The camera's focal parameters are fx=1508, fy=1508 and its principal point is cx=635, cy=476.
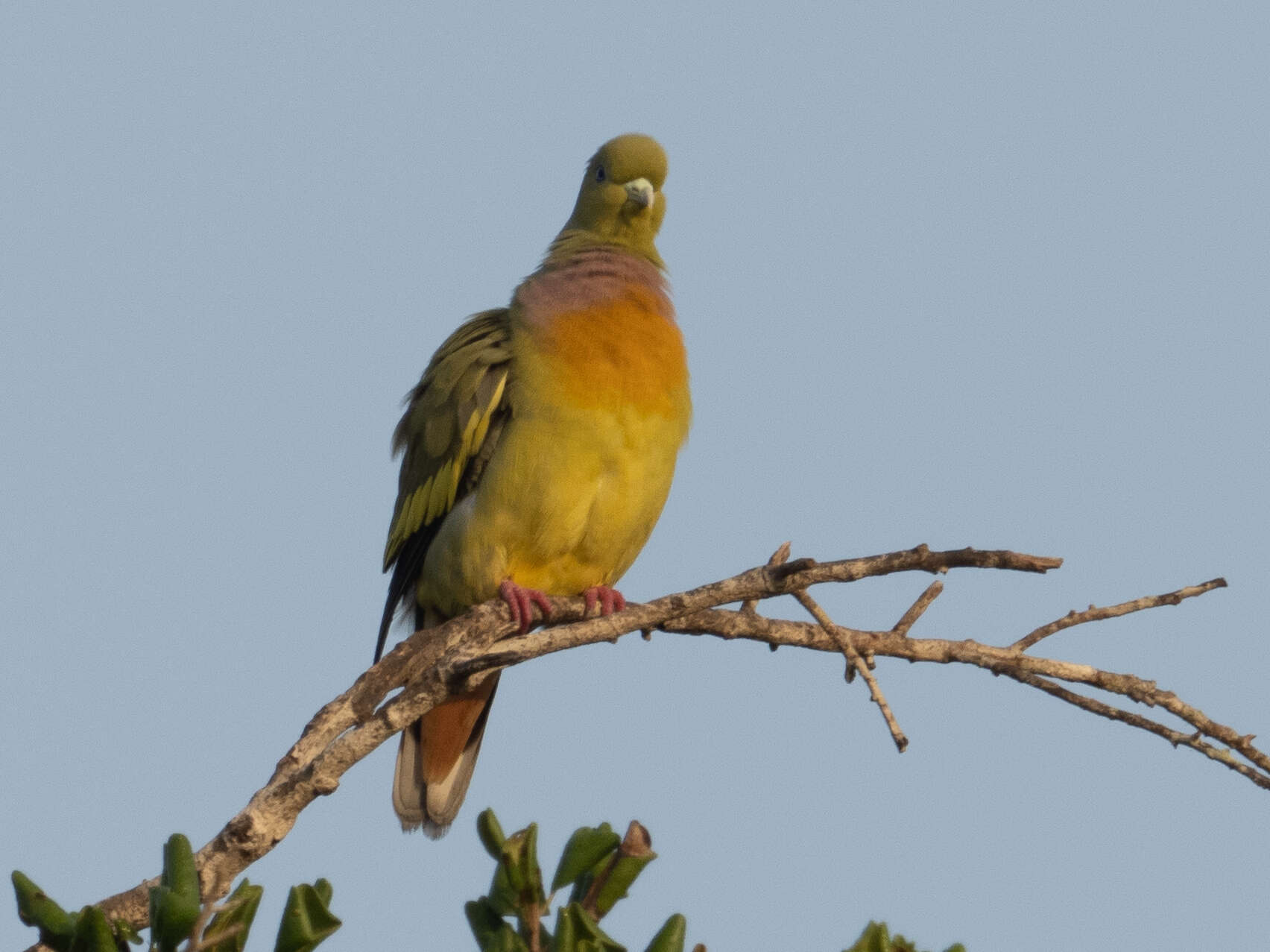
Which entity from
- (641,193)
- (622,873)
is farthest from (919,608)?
(641,193)

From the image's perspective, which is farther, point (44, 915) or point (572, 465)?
point (572, 465)

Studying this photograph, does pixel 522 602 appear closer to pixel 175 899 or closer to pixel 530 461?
pixel 530 461

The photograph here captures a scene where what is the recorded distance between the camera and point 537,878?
3.03 metres

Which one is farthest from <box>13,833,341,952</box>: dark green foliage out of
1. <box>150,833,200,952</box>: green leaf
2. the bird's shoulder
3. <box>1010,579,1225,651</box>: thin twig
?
the bird's shoulder

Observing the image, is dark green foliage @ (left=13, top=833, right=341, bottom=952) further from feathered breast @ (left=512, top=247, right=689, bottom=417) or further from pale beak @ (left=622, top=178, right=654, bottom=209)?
pale beak @ (left=622, top=178, right=654, bottom=209)

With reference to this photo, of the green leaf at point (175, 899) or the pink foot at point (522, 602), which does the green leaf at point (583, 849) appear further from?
the pink foot at point (522, 602)

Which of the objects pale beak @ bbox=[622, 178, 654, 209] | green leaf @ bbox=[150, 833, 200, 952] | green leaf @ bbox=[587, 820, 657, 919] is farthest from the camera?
pale beak @ bbox=[622, 178, 654, 209]

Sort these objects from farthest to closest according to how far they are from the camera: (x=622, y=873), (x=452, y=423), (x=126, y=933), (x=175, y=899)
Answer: (x=452, y=423), (x=622, y=873), (x=126, y=933), (x=175, y=899)

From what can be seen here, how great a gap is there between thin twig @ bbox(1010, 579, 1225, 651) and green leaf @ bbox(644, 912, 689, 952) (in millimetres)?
1090

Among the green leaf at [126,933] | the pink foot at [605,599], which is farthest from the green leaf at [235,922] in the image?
the pink foot at [605,599]

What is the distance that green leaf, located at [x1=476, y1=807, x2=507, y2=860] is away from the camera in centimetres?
310

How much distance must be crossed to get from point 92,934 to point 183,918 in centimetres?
20

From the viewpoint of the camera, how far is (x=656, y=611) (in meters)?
3.48

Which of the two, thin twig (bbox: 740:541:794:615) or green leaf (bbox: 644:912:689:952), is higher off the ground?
thin twig (bbox: 740:541:794:615)
